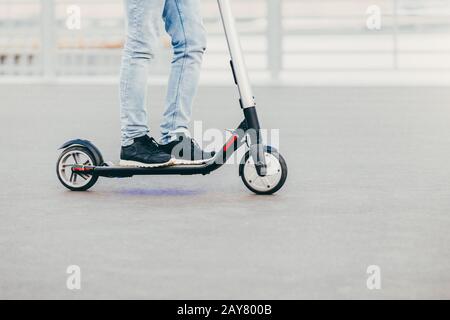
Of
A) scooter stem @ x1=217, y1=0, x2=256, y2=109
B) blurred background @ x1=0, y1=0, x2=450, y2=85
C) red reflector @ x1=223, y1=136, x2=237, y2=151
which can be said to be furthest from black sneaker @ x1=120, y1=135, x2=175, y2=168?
blurred background @ x1=0, y1=0, x2=450, y2=85

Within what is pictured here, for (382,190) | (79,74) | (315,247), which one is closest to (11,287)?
(315,247)

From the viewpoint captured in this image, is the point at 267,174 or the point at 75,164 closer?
the point at 267,174

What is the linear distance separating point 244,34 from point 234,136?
35.3ft

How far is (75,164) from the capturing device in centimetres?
510

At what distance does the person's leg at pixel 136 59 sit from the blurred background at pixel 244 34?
9.82 meters

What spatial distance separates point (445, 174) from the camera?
570cm

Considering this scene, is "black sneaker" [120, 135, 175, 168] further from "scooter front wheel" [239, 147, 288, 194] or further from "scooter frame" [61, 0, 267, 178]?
"scooter front wheel" [239, 147, 288, 194]

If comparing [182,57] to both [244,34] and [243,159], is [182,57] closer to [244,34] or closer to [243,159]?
[243,159]

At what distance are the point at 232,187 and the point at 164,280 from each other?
1.94 meters

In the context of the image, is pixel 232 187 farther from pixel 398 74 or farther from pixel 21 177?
pixel 398 74

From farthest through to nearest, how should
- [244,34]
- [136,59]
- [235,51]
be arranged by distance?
[244,34], [136,59], [235,51]

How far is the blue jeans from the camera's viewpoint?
4.99 m

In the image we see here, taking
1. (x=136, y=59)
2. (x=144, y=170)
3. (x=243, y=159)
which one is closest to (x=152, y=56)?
(x=136, y=59)
